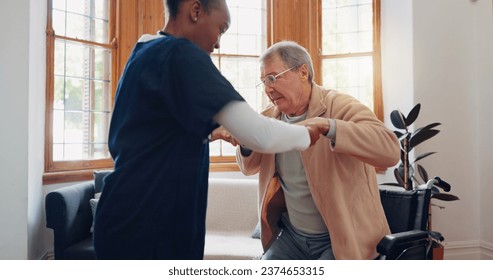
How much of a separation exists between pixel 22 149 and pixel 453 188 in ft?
10.7

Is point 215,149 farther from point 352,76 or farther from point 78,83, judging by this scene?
point 352,76

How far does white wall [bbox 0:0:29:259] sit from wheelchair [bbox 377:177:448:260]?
2153mm

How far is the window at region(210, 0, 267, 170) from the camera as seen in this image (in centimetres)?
390

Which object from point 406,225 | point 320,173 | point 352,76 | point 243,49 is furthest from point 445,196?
point 243,49

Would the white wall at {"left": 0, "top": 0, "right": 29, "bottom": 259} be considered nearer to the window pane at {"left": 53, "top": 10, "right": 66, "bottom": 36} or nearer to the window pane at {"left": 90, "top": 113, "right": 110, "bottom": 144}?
the window pane at {"left": 53, "top": 10, "right": 66, "bottom": 36}

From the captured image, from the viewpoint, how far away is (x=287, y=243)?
157cm

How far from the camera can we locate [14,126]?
2.48 metres

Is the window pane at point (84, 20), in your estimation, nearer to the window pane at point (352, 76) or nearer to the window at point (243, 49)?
the window at point (243, 49)

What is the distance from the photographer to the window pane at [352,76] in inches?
150

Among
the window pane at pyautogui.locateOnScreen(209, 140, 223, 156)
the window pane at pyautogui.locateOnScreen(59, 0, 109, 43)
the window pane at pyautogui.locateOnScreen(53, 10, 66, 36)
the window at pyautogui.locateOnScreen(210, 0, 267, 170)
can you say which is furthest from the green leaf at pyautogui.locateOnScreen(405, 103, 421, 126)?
the window pane at pyautogui.locateOnScreen(53, 10, 66, 36)

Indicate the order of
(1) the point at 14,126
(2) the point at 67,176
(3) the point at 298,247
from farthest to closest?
(2) the point at 67,176
(1) the point at 14,126
(3) the point at 298,247

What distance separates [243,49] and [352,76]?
1.10 metres

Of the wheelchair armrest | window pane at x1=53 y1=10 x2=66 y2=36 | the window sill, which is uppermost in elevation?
window pane at x1=53 y1=10 x2=66 y2=36
